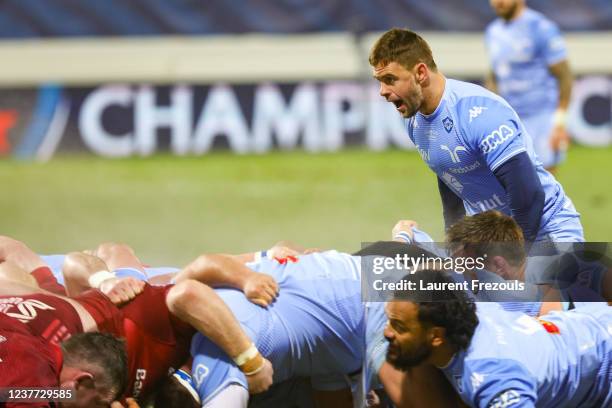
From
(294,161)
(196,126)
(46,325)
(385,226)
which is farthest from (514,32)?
(46,325)

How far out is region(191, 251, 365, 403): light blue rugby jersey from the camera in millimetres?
5234

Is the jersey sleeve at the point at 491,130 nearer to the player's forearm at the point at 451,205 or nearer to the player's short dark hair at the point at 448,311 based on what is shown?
the player's forearm at the point at 451,205

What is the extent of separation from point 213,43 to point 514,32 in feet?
18.1

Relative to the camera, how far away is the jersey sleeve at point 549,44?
11.1 metres

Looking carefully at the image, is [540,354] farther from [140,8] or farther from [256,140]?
[140,8]

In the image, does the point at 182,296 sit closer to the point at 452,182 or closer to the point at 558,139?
the point at 452,182

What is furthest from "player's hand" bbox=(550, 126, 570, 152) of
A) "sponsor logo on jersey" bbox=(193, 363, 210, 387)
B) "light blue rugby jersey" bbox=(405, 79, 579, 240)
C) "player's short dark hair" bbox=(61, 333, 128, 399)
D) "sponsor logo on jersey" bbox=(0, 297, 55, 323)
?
"player's short dark hair" bbox=(61, 333, 128, 399)

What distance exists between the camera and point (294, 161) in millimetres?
14250

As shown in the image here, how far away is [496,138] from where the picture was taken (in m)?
6.00

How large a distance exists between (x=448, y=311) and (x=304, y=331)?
721 mm

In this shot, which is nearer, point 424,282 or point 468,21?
→ point 424,282

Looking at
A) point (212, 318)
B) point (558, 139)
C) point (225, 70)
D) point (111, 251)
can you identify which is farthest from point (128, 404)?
point (225, 70)

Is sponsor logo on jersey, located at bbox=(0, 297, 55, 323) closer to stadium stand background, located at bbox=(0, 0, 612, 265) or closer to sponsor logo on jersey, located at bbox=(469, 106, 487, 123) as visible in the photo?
sponsor logo on jersey, located at bbox=(469, 106, 487, 123)

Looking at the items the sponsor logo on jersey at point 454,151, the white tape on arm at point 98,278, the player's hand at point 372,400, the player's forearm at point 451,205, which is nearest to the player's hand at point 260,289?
the player's hand at point 372,400
